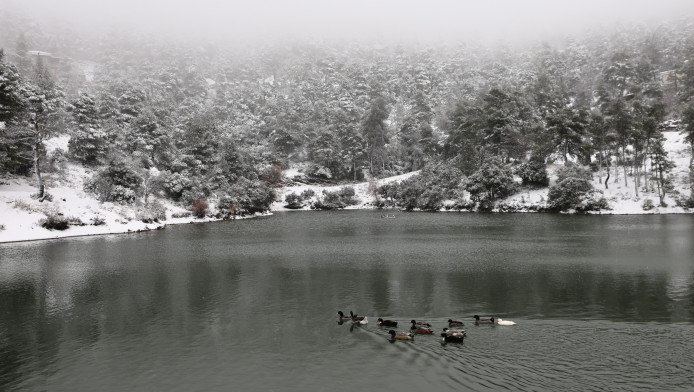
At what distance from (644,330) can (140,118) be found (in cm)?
7776

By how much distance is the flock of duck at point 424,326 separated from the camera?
16.6 meters

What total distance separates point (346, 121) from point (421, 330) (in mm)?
99333

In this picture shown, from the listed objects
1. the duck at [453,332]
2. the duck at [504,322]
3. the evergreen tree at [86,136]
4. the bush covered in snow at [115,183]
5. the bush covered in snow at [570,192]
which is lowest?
the duck at [504,322]

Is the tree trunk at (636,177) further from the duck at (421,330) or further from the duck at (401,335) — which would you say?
the duck at (401,335)

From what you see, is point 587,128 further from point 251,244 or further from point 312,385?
point 312,385

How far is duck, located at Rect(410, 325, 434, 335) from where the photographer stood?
17500 millimetres

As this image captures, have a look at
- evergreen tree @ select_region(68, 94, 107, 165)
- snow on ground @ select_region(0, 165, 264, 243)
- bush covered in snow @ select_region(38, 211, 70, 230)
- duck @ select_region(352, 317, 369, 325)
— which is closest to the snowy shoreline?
snow on ground @ select_region(0, 165, 264, 243)

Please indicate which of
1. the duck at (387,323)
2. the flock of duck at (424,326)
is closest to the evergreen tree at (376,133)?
the flock of duck at (424,326)

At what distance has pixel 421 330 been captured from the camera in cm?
1756

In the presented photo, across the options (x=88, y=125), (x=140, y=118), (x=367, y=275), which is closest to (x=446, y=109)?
(x=140, y=118)

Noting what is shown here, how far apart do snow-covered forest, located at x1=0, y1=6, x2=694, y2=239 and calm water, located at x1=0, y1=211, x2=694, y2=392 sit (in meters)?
27.4

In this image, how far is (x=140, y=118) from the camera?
74.8 meters

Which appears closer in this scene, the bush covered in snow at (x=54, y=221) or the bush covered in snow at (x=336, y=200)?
the bush covered in snow at (x=54, y=221)

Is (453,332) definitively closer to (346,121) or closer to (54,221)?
(54,221)
